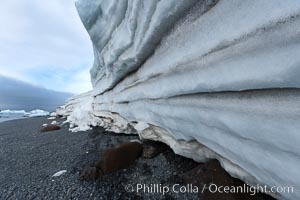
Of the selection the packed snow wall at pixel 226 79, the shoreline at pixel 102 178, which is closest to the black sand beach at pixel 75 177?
the shoreline at pixel 102 178

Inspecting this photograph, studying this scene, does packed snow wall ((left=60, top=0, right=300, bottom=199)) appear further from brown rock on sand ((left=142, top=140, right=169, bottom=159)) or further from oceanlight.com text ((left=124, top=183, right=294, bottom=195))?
brown rock on sand ((left=142, top=140, right=169, bottom=159))

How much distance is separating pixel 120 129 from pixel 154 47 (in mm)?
2355

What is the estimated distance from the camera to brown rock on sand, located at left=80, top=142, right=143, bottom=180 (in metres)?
2.24

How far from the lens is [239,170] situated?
1.64 metres

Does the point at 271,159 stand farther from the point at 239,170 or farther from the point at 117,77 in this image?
the point at 117,77

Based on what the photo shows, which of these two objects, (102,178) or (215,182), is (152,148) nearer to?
(102,178)

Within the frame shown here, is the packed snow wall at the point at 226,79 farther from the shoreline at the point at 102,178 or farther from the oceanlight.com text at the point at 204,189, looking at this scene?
the shoreline at the point at 102,178

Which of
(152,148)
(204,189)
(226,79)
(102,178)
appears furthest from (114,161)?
(226,79)

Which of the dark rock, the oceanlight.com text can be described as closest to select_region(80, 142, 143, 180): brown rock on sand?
the oceanlight.com text

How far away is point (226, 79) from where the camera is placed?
1.28 m

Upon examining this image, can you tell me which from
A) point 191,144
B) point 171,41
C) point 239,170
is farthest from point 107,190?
point 171,41

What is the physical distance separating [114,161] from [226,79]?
1649 millimetres

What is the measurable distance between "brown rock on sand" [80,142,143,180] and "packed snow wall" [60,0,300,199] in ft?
1.34

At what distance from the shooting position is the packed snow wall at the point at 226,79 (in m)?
0.99
